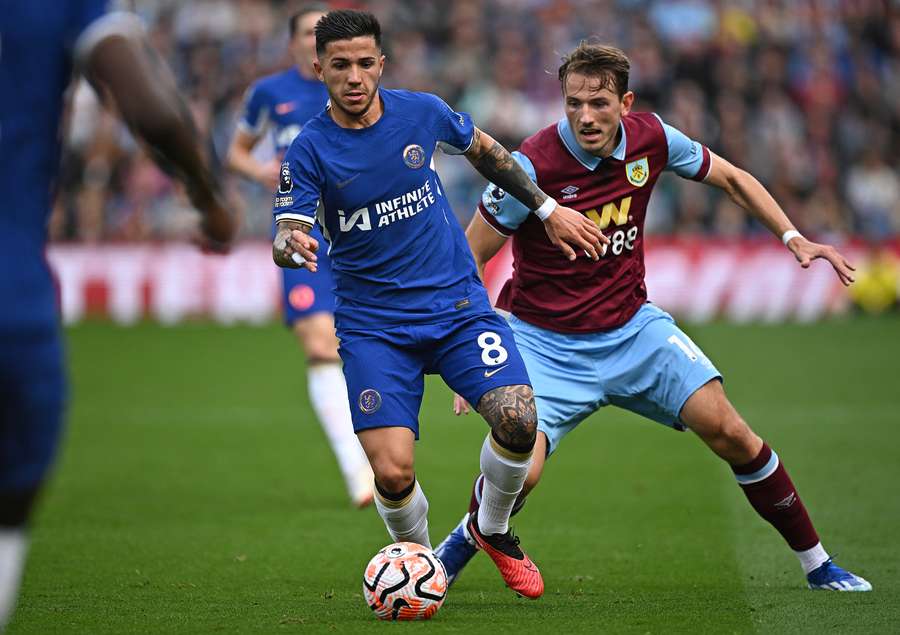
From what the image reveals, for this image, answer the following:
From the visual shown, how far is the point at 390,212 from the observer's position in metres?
6.22

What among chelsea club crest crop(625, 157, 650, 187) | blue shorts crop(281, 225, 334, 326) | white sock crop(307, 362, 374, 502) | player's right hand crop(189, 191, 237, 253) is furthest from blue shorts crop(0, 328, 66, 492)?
blue shorts crop(281, 225, 334, 326)

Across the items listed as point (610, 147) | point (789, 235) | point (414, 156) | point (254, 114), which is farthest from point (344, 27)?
point (254, 114)

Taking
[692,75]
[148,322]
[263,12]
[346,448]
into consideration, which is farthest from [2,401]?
[263,12]

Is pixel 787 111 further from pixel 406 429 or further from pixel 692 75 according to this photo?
pixel 406 429

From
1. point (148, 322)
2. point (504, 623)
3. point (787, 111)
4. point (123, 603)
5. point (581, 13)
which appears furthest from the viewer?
point (581, 13)

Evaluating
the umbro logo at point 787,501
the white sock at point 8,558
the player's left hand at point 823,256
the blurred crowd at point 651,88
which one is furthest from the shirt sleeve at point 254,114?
the blurred crowd at point 651,88

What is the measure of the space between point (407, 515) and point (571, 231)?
4.92ft

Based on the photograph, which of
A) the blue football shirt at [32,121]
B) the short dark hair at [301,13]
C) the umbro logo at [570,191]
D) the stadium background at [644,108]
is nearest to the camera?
the blue football shirt at [32,121]

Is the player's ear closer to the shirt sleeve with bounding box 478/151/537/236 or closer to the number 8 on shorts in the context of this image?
the shirt sleeve with bounding box 478/151/537/236

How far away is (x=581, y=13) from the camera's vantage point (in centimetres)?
2462

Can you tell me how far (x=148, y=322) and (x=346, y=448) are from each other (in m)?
12.7

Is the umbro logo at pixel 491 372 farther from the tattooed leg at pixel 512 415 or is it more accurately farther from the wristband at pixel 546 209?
the wristband at pixel 546 209

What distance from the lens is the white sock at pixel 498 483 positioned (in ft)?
20.4

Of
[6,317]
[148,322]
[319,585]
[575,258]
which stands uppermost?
[6,317]
